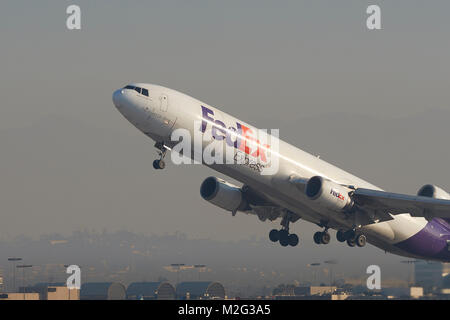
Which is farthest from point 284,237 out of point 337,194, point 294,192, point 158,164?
point 158,164

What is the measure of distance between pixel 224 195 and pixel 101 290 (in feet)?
50.9

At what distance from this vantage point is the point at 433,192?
49.6 metres

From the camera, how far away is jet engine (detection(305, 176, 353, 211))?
4412 cm

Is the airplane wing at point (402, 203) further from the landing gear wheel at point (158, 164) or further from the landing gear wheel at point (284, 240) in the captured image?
the landing gear wheel at point (158, 164)

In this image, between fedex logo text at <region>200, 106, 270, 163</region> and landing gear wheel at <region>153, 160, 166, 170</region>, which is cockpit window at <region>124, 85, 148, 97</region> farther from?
landing gear wheel at <region>153, 160, 166, 170</region>

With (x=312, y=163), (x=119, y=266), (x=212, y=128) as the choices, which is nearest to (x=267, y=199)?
(x=312, y=163)

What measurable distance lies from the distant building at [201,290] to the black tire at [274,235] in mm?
7795

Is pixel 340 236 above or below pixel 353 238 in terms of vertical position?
above

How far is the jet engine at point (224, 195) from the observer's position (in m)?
49.8

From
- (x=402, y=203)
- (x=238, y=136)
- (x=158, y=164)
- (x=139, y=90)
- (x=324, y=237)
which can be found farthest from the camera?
(x=324, y=237)

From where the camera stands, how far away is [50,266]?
200 feet

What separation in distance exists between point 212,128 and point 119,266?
76.8ft

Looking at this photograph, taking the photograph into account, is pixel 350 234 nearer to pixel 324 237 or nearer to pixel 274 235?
pixel 324 237
